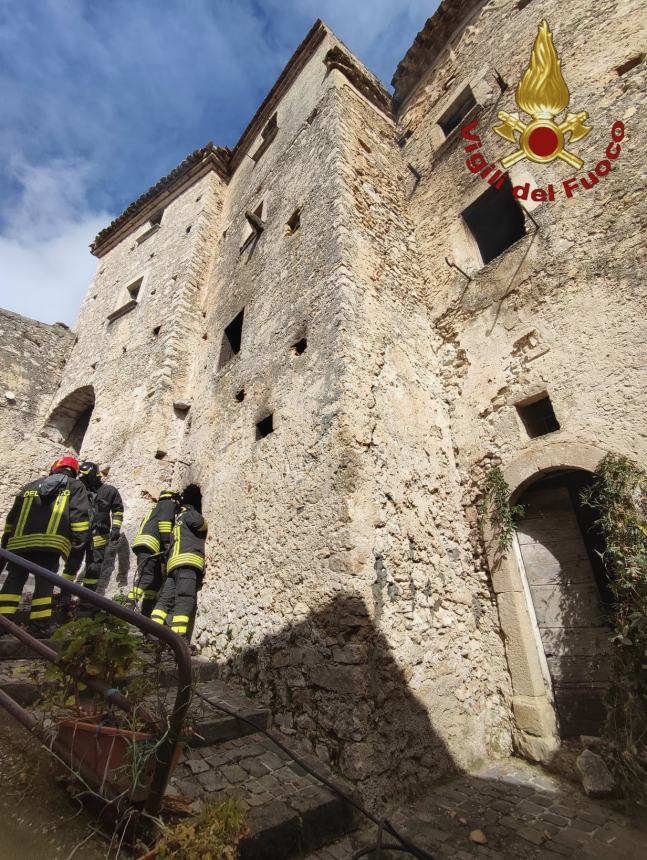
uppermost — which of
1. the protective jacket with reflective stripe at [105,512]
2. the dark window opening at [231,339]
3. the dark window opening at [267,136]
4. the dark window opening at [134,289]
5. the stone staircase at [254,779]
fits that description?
the dark window opening at [267,136]

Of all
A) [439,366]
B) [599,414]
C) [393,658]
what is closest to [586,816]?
[393,658]

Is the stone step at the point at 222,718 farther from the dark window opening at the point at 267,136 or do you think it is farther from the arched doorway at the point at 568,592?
the dark window opening at the point at 267,136

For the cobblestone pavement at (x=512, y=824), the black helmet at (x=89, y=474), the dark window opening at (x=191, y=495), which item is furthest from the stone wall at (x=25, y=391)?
the cobblestone pavement at (x=512, y=824)

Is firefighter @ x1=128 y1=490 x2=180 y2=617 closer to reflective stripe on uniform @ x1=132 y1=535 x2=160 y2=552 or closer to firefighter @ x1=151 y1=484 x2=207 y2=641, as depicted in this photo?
reflective stripe on uniform @ x1=132 y1=535 x2=160 y2=552

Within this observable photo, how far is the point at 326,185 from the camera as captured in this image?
5840mm

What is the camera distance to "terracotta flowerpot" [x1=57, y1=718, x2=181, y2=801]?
1806mm

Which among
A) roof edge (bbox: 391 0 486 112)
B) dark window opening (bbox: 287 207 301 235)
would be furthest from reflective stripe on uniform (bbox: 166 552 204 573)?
roof edge (bbox: 391 0 486 112)

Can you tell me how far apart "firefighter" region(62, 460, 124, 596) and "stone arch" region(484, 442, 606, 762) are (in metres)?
4.75

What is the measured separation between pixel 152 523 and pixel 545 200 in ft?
20.5

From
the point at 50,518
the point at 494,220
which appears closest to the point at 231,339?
the point at 50,518

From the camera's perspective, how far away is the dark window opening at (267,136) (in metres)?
9.03

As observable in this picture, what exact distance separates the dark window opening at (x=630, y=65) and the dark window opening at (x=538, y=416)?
160 inches

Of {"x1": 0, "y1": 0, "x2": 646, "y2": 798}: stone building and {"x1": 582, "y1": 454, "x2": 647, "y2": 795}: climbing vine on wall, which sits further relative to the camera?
{"x1": 0, "y1": 0, "x2": 646, "y2": 798}: stone building

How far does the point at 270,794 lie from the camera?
2.57m
